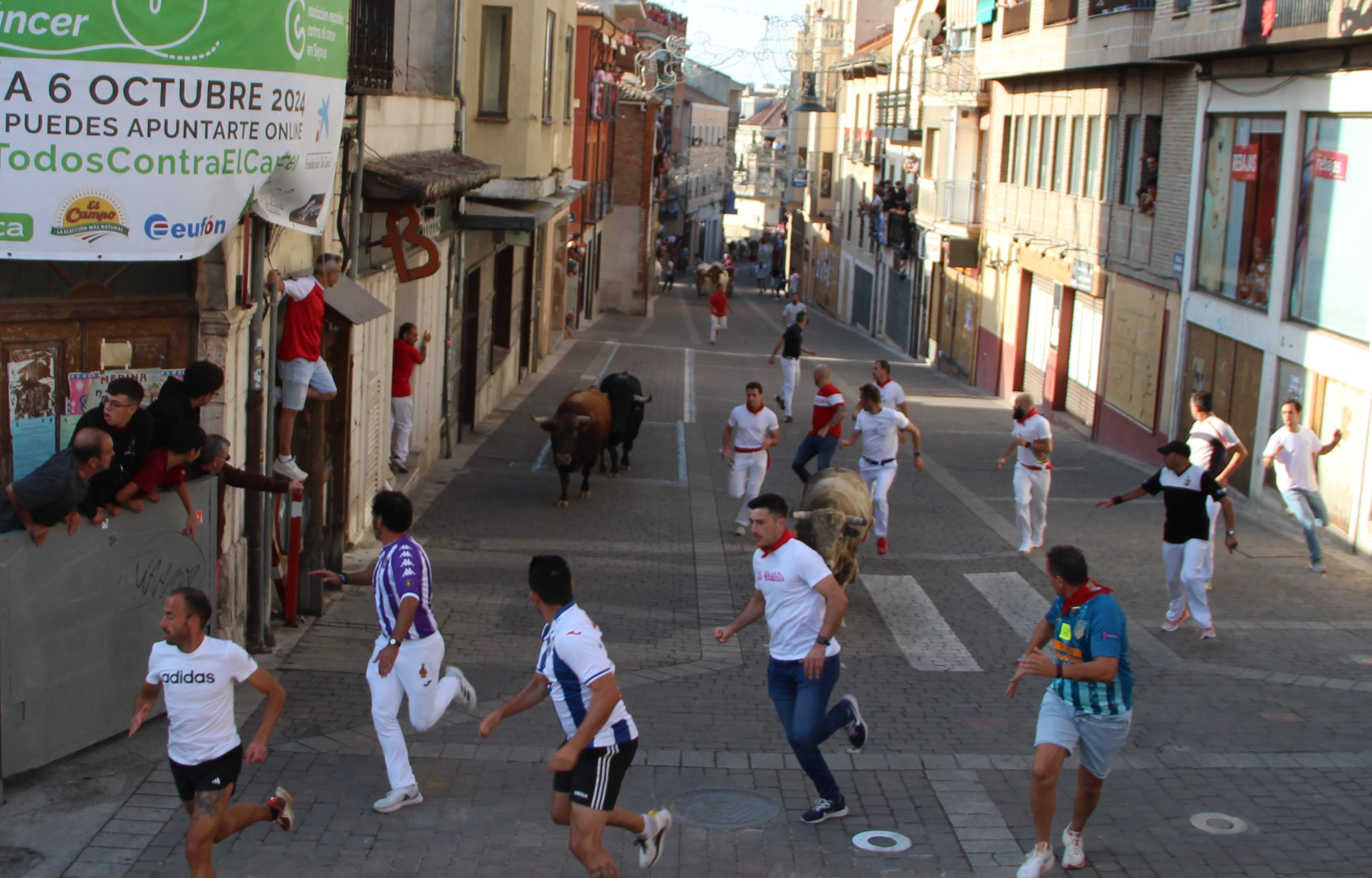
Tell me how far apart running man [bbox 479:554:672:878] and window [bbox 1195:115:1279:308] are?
1513 cm

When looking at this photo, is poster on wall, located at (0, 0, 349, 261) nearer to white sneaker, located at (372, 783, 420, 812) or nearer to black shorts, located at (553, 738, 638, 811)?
white sneaker, located at (372, 783, 420, 812)

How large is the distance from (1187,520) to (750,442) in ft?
→ 16.9

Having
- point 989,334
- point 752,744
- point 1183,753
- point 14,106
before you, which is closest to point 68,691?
point 14,106

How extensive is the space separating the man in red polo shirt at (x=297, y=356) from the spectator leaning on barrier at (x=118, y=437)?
8.12 ft

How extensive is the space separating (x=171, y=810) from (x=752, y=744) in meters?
3.53

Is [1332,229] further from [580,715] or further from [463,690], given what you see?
[580,715]

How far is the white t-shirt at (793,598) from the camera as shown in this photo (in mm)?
7492

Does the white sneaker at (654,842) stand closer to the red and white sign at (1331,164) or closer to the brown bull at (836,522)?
the brown bull at (836,522)

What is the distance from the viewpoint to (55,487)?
23.7ft

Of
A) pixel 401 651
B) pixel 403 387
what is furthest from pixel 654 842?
pixel 403 387

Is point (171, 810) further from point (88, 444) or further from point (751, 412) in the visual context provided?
point (751, 412)

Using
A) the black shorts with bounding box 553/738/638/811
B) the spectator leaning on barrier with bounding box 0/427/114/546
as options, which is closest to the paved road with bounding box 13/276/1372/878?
the black shorts with bounding box 553/738/638/811

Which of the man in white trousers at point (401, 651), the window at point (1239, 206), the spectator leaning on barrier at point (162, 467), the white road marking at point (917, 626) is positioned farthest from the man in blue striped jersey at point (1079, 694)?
the window at point (1239, 206)

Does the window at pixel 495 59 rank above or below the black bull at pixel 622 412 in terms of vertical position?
above
